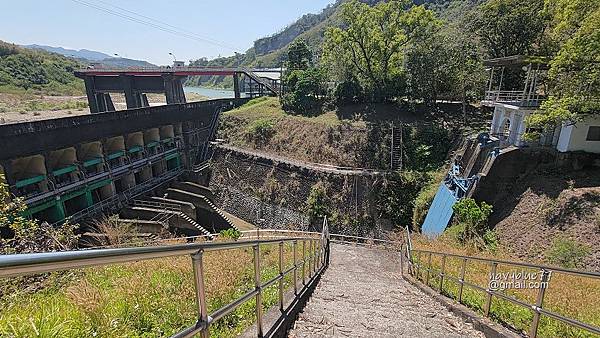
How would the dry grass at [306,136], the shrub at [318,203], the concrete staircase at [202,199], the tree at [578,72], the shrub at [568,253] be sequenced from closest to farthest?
the shrub at [568,253] < the tree at [578,72] < the shrub at [318,203] < the concrete staircase at [202,199] < the dry grass at [306,136]

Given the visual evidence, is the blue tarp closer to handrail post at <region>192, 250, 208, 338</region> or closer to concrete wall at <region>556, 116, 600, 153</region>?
concrete wall at <region>556, 116, 600, 153</region>

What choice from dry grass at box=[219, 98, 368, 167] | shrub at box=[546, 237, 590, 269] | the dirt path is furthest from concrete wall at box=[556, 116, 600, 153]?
dry grass at box=[219, 98, 368, 167]

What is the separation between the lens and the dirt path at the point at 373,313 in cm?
437

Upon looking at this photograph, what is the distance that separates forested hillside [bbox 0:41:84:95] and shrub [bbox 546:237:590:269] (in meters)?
75.1

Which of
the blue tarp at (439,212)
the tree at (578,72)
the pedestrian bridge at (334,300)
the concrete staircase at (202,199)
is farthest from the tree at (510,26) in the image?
the concrete staircase at (202,199)

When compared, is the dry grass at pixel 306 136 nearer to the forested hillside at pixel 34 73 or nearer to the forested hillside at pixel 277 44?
the forested hillside at pixel 34 73

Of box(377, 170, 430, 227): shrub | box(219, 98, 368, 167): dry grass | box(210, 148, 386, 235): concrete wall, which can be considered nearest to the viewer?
box(377, 170, 430, 227): shrub

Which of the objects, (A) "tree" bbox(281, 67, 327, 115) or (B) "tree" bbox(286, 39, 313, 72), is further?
(B) "tree" bbox(286, 39, 313, 72)

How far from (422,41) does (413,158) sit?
394 inches

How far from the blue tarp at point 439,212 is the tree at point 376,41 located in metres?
13.7

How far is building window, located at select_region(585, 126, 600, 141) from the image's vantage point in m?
13.4

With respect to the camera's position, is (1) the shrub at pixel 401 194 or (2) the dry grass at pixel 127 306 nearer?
(2) the dry grass at pixel 127 306

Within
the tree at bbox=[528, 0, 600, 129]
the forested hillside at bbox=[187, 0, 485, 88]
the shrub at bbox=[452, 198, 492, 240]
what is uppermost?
the forested hillside at bbox=[187, 0, 485, 88]

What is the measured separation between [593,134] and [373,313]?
13980 mm
